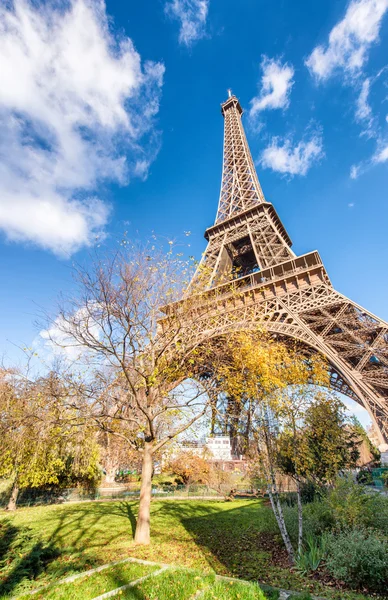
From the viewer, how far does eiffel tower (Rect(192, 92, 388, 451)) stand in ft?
49.5

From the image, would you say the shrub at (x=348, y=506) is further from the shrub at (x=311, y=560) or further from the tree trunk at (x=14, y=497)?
the tree trunk at (x=14, y=497)

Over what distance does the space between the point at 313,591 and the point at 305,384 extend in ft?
13.1

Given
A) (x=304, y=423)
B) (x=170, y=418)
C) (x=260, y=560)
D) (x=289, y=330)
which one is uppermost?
(x=289, y=330)

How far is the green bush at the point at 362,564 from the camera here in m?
4.61

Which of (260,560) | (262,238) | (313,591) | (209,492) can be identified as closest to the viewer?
(313,591)

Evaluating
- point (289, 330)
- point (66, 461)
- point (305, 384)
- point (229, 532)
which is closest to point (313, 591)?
point (305, 384)

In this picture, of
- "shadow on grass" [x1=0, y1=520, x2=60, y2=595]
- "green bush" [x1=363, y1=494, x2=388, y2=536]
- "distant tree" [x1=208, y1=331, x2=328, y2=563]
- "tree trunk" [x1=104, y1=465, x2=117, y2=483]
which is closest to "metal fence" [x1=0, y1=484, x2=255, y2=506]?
"tree trunk" [x1=104, y1=465, x2=117, y2=483]

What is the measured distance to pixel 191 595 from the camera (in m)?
4.08

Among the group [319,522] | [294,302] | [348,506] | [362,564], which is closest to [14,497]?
[319,522]

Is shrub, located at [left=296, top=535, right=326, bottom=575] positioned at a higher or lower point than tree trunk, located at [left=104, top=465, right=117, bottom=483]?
lower

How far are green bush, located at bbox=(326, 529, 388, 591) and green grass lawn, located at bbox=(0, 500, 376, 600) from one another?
1.27 ft

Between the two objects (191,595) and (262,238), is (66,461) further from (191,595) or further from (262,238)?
(262,238)

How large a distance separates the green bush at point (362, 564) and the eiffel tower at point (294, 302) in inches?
256

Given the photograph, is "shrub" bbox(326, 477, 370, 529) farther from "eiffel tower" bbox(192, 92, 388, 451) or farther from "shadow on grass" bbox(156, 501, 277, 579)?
"eiffel tower" bbox(192, 92, 388, 451)
